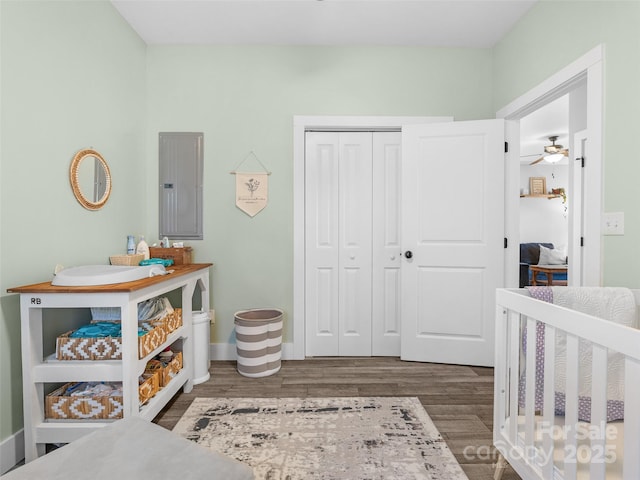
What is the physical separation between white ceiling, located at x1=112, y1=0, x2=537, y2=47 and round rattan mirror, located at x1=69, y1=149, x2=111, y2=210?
1.11 metres

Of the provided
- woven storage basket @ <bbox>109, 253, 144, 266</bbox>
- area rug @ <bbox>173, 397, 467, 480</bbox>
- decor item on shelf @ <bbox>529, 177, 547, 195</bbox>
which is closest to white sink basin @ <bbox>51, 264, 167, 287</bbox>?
woven storage basket @ <bbox>109, 253, 144, 266</bbox>

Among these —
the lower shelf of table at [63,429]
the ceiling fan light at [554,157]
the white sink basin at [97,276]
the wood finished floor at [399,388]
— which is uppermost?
the ceiling fan light at [554,157]

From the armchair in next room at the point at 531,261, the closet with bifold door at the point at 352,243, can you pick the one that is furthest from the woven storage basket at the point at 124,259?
the armchair in next room at the point at 531,261

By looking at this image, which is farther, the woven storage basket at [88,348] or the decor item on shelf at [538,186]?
the decor item on shelf at [538,186]

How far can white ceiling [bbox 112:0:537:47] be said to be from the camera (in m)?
2.36

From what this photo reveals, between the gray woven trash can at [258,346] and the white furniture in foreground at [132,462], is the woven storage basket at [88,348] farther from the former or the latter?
the gray woven trash can at [258,346]

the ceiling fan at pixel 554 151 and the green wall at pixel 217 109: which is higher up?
the ceiling fan at pixel 554 151

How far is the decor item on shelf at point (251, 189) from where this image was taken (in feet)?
9.36

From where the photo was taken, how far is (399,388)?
7.66 ft

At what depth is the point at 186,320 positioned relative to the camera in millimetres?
2262

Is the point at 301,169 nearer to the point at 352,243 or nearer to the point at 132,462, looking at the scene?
the point at 352,243

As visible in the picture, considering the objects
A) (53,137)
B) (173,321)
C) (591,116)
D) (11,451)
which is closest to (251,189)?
(173,321)

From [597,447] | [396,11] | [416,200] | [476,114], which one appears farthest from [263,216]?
[597,447]

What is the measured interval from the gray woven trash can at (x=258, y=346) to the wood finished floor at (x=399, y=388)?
0.06 meters
